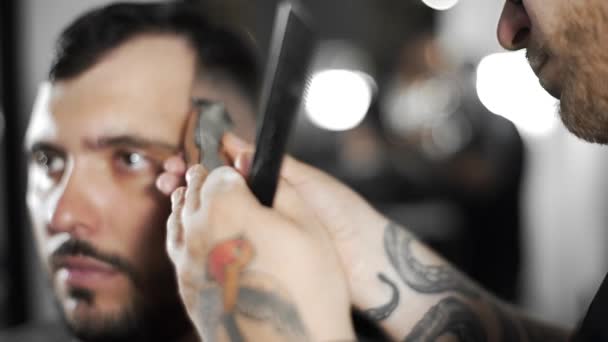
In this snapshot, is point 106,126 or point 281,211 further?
point 106,126

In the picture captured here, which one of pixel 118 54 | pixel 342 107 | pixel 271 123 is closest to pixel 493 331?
pixel 271 123

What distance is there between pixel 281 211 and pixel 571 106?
387mm

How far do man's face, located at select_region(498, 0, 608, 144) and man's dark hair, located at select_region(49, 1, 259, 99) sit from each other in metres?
0.56

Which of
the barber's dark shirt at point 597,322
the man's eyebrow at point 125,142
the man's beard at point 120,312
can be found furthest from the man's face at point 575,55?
the man's beard at point 120,312

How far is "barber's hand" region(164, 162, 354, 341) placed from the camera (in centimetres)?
73

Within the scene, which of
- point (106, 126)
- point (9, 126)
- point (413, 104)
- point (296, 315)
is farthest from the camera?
point (413, 104)

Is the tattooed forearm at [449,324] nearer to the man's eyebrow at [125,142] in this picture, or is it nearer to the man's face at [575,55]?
the man's face at [575,55]

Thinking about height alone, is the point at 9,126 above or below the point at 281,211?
below

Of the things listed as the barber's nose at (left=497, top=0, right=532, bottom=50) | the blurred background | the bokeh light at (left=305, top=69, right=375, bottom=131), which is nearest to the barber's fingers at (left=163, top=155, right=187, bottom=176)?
the barber's nose at (left=497, top=0, right=532, bottom=50)

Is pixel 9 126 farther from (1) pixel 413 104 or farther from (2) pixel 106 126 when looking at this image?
(1) pixel 413 104

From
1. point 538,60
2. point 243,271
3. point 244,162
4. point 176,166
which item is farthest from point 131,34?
point 538,60

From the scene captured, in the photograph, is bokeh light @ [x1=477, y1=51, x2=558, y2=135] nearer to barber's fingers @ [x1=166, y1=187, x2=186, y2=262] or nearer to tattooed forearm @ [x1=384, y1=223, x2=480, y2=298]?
tattooed forearm @ [x1=384, y1=223, x2=480, y2=298]

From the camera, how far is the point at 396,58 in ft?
18.4

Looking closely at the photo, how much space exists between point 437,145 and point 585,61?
3.76 m
